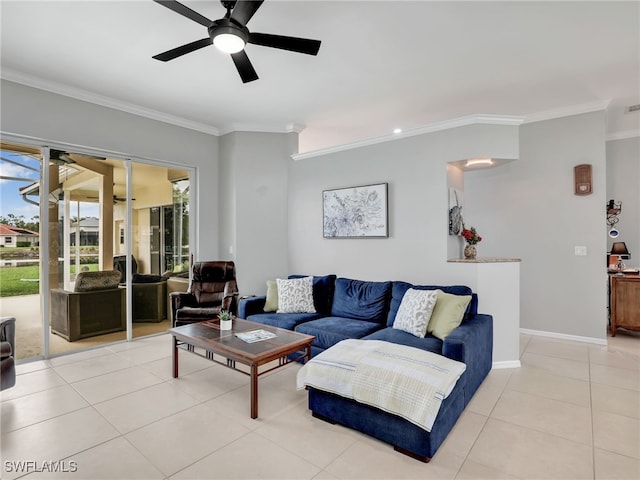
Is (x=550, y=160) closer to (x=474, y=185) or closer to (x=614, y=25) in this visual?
(x=474, y=185)

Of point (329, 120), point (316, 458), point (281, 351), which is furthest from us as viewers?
point (329, 120)

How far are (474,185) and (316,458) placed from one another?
460 cm

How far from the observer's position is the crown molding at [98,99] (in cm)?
364

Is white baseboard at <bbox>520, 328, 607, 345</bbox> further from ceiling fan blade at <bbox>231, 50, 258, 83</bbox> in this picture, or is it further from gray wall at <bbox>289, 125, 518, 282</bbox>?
ceiling fan blade at <bbox>231, 50, 258, 83</bbox>

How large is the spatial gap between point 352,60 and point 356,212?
1.87 metres

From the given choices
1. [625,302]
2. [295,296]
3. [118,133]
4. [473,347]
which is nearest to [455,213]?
[473,347]

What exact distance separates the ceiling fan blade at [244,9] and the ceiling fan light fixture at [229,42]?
0.34ft

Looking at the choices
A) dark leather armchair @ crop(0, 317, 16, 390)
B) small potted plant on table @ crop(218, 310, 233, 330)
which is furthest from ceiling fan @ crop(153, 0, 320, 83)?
dark leather armchair @ crop(0, 317, 16, 390)

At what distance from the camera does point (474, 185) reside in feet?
17.5

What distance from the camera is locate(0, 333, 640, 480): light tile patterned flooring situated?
200cm

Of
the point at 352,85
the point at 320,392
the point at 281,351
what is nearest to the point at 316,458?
the point at 320,392

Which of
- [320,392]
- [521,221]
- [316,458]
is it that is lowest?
[316,458]

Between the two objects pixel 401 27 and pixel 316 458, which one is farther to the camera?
pixel 401 27

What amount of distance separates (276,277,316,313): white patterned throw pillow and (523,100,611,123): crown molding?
3.65 metres
